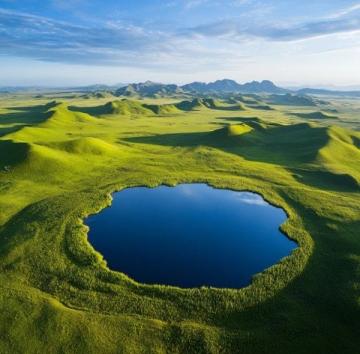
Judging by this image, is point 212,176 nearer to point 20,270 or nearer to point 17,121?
point 20,270

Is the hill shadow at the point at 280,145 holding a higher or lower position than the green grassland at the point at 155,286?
lower

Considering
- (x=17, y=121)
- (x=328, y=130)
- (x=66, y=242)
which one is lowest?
(x=17, y=121)

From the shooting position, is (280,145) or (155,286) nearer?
(155,286)

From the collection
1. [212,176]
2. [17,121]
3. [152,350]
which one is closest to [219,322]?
[152,350]

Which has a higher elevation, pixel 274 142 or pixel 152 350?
Answer: pixel 152 350

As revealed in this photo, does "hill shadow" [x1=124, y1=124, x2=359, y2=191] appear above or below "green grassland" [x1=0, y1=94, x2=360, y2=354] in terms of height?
below

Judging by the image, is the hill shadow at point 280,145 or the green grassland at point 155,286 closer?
the green grassland at point 155,286

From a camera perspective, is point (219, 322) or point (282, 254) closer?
point (219, 322)

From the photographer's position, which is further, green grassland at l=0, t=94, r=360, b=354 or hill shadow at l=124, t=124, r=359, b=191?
hill shadow at l=124, t=124, r=359, b=191

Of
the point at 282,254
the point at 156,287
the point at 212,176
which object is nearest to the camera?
the point at 156,287

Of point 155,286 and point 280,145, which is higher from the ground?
point 155,286

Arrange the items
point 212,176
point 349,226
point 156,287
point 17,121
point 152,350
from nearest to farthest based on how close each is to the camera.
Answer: point 152,350 → point 156,287 → point 349,226 → point 212,176 → point 17,121
